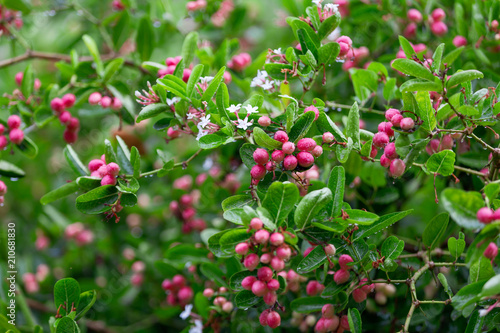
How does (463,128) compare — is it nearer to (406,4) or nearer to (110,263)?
(406,4)

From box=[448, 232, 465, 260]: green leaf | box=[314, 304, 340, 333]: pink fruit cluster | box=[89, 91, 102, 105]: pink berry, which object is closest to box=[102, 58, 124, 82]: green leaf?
box=[89, 91, 102, 105]: pink berry

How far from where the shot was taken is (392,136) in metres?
1.12

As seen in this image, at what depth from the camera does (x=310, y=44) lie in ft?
3.82

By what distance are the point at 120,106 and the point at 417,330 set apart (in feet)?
3.72

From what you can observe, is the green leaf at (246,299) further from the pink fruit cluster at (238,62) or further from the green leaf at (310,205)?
the pink fruit cluster at (238,62)

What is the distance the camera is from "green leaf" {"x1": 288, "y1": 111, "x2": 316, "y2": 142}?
104 cm

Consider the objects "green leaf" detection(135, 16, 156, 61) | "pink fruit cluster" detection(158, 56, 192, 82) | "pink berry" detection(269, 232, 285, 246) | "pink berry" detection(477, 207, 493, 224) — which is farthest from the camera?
"green leaf" detection(135, 16, 156, 61)

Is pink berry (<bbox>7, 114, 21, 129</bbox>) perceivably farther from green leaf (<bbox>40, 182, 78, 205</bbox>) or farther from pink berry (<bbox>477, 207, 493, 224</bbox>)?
pink berry (<bbox>477, 207, 493, 224</bbox>)

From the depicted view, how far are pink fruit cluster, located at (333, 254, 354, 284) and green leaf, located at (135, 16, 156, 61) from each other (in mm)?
1105

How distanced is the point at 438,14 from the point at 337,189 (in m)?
0.94

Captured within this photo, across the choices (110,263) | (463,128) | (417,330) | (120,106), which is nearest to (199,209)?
(120,106)

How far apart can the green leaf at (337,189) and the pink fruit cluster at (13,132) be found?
0.96 metres

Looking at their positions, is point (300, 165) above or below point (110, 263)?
above

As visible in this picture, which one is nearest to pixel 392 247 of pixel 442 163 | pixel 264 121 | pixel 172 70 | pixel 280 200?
pixel 442 163
